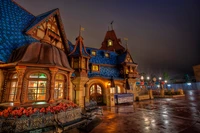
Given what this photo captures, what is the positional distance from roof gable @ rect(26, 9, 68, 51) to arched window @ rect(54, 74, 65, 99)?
15.4ft

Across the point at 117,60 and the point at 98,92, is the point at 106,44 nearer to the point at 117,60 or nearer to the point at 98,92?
the point at 117,60

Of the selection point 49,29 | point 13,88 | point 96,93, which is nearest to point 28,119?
point 13,88

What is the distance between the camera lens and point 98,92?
17.6 meters

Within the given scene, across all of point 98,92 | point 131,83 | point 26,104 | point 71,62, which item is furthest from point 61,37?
point 131,83

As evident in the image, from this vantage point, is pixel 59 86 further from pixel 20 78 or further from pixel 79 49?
pixel 79 49

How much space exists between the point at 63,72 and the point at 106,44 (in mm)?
21524

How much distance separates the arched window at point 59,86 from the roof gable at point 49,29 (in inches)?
184

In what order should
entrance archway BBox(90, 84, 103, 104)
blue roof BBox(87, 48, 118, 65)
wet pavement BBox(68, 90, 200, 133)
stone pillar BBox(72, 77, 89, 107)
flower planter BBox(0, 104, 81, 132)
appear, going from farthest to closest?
blue roof BBox(87, 48, 118, 65) → entrance archway BBox(90, 84, 103, 104) → stone pillar BBox(72, 77, 89, 107) → wet pavement BBox(68, 90, 200, 133) → flower planter BBox(0, 104, 81, 132)

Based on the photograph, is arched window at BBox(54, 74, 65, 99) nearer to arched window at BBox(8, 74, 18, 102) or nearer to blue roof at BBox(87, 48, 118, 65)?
arched window at BBox(8, 74, 18, 102)

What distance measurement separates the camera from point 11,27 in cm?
884

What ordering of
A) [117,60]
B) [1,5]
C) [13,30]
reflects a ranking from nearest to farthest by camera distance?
[13,30] < [1,5] < [117,60]

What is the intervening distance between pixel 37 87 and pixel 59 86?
1899 mm

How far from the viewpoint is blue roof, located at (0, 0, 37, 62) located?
7.73 meters

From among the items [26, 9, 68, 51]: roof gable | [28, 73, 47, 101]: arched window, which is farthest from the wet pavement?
[26, 9, 68, 51]: roof gable
